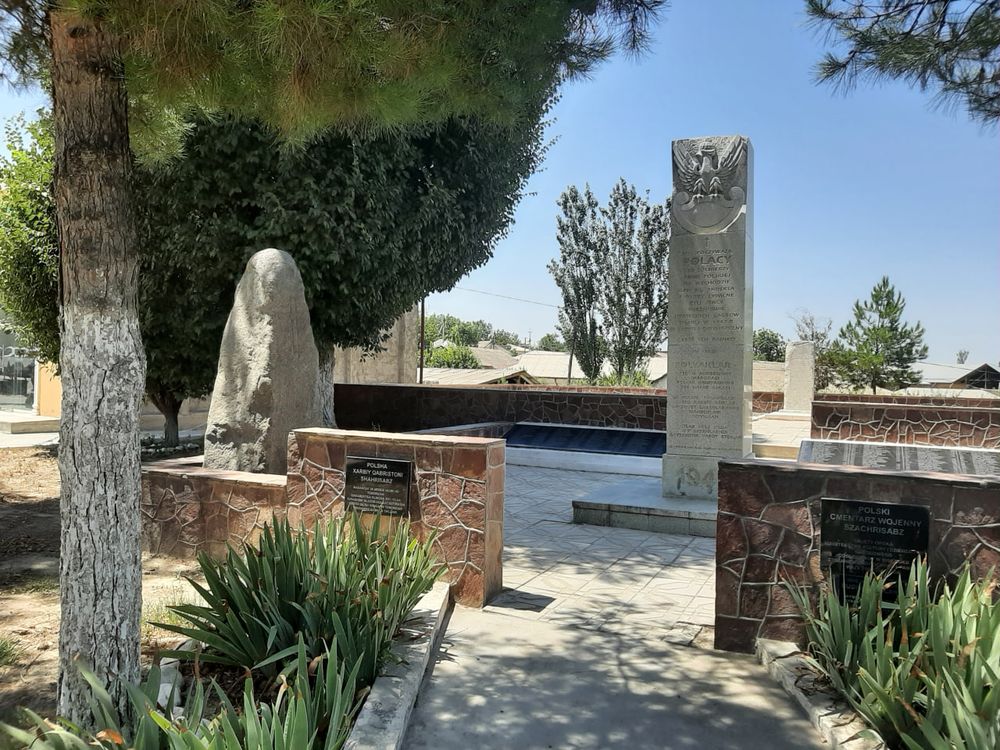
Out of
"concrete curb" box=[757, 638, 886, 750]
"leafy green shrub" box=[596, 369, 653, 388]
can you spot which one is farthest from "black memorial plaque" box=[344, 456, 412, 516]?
"leafy green shrub" box=[596, 369, 653, 388]

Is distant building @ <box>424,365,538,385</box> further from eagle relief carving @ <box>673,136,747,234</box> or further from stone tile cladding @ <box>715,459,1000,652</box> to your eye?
stone tile cladding @ <box>715,459,1000,652</box>

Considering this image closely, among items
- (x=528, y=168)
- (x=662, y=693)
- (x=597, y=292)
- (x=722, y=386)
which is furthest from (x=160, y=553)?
(x=597, y=292)

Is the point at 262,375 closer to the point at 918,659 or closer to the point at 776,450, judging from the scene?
the point at 918,659

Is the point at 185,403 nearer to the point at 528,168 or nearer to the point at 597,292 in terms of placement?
the point at 528,168

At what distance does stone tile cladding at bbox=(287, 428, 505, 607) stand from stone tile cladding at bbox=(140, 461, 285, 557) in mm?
1023

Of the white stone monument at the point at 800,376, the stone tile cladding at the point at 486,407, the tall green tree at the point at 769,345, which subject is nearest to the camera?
the stone tile cladding at the point at 486,407

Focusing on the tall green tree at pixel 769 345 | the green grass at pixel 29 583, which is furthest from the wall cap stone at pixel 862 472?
the tall green tree at pixel 769 345

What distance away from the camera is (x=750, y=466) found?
4.39 m

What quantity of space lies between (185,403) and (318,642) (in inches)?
677

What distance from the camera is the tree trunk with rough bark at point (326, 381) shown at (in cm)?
1299

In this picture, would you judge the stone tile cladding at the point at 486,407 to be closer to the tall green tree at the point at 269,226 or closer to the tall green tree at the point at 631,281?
the tall green tree at the point at 269,226

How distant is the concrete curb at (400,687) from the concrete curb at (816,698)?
1897 mm

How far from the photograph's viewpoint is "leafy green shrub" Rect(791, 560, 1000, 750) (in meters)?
2.68

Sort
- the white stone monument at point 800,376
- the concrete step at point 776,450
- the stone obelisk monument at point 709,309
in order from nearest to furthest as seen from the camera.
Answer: the stone obelisk monument at point 709,309 < the concrete step at point 776,450 < the white stone monument at point 800,376
